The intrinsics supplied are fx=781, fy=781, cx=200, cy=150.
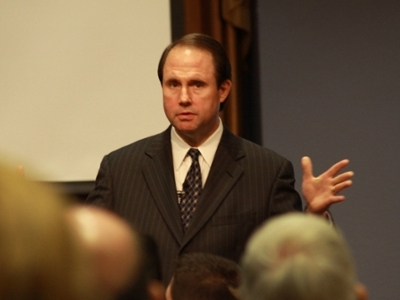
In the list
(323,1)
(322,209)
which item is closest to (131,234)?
(322,209)

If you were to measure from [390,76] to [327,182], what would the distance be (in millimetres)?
1748

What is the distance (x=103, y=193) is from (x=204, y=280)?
4.03ft

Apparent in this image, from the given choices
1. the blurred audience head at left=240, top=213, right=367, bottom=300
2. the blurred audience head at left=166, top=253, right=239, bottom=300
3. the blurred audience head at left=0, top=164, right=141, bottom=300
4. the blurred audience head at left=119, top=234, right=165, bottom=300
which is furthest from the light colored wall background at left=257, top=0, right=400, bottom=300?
the blurred audience head at left=0, top=164, right=141, bottom=300

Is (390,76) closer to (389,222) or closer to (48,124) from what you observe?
(389,222)

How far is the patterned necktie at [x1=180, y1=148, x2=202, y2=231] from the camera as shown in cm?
247

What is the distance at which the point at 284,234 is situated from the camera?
86cm

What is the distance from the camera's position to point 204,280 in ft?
4.42

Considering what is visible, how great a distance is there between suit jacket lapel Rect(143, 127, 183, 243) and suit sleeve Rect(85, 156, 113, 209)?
12 centimetres

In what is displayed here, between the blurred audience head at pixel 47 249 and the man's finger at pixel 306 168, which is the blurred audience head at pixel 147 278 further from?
the man's finger at pixel 306 168

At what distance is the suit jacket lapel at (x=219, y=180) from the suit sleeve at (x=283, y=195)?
0.42ft

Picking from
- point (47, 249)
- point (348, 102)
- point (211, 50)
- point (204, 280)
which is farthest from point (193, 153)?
point (47, 249)

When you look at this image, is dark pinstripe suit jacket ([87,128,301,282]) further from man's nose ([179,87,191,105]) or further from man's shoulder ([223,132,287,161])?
man's nose ([179,87,191,105])

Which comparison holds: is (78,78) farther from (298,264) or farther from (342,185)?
(298,264)

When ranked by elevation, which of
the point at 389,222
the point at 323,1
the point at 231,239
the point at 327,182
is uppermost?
the point at 323,1
